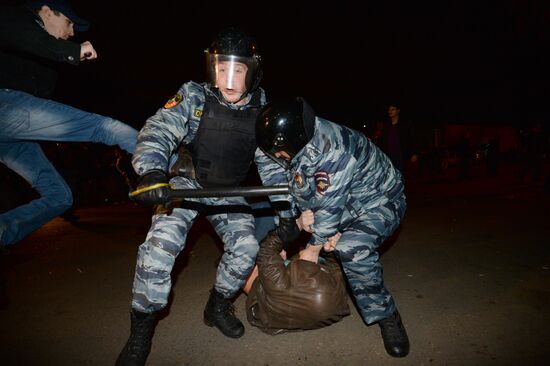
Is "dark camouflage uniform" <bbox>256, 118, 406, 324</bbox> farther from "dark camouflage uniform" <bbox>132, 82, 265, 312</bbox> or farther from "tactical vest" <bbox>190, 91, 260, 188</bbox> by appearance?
"dark camouflage uniform" <bbox>132, 82, 265, 312</bbox>

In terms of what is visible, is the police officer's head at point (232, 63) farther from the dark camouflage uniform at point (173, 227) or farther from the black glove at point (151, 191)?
the black glove at point (151, 191)

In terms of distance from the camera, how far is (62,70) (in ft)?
8.93

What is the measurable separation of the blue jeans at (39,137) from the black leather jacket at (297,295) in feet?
4.37

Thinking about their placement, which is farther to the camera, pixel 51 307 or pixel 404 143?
pixel 404 143

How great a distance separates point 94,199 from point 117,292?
368 inches

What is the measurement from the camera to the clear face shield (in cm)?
255

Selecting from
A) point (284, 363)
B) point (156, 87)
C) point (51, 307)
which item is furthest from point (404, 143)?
point (156, 87)

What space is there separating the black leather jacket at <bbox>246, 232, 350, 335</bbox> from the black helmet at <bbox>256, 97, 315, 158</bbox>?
85 cm

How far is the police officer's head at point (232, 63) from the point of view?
2.55m

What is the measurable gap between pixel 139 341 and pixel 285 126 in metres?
1.69

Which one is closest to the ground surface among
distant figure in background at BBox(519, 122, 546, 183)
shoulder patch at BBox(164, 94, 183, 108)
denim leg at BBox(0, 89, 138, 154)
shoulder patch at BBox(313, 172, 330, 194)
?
shoulder patch at BBox(313, 172, 330, 194)

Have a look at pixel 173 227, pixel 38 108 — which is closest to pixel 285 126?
pixel 173 227

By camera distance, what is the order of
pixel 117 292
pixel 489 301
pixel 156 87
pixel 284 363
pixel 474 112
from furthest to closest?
pixel 474 112
pixel 156 87
pixel 117 292
pixel 489 301
pixel 284 363

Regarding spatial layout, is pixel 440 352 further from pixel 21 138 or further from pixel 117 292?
pixel 21 138
